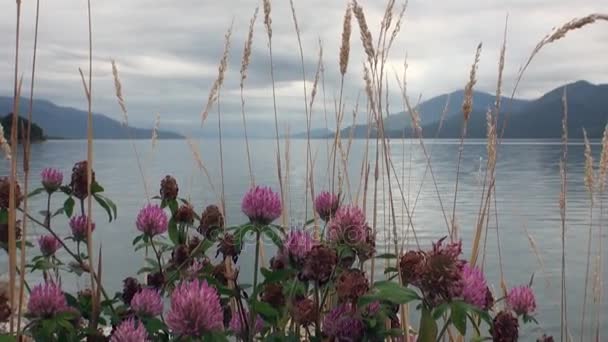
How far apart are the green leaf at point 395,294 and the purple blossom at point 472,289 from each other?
92 mm

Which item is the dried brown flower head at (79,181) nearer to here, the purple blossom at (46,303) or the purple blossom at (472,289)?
the purple blossom at (46,303)

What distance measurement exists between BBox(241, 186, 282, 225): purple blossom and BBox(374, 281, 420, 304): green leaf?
347 millimetres

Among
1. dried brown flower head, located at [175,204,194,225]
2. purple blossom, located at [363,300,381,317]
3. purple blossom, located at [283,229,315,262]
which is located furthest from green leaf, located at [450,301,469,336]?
dried brown flower head, located at [175,204,194,225]

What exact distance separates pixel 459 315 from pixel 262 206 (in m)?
0.53

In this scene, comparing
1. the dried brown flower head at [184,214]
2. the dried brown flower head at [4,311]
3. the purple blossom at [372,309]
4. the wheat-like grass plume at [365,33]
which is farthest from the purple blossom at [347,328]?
the wheat-like grass plume at [365,33]

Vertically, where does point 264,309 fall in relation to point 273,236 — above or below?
below

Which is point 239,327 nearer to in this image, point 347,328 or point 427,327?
point 347,328

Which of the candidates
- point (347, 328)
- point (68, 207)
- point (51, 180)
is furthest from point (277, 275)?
point (51, 180)

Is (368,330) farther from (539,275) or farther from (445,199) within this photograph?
(445,199)

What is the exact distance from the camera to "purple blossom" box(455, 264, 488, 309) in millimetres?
1131

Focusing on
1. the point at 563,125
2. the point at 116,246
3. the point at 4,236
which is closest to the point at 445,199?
the point at 116,246

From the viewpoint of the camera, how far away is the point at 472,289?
1144 mm

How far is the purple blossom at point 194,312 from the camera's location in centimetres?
109

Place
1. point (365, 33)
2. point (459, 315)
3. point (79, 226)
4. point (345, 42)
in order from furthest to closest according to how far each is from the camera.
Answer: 1. point (345, 42)
2. point (365, 33)
3. point (79, 226)
4. point (459, 315)
